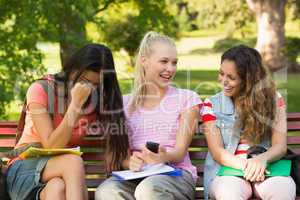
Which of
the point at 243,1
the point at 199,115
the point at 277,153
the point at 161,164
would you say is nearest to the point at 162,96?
the point at 199,115

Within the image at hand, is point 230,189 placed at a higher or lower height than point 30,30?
lower

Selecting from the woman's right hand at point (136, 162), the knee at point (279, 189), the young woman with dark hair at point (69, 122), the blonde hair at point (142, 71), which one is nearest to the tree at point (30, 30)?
the blonde hair at point (142, 71)

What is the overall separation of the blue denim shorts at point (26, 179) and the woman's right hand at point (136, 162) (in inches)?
24.1

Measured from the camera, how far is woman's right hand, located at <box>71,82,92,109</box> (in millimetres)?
4422

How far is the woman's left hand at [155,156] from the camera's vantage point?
14.7ft

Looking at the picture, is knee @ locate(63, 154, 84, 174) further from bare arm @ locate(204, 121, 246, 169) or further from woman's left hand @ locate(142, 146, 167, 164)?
bare arm @ locate(204, 121, 246, 169)

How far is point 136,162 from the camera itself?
4.53 m

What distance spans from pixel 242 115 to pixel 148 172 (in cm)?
93

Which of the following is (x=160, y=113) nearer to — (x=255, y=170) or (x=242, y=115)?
(x=242, y=115)

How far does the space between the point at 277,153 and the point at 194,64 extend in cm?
2387

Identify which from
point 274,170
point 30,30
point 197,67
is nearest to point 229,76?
point 274,170

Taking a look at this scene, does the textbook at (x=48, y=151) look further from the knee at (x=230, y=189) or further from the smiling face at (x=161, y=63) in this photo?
the knee at (x=230, y=189)

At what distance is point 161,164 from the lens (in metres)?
4.50

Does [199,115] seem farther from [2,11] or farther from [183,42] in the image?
[183,42]
